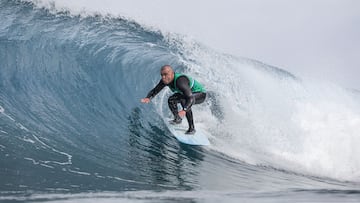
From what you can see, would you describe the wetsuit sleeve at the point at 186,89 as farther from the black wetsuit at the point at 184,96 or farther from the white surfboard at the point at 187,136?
the white surfboard at the point at 187,136

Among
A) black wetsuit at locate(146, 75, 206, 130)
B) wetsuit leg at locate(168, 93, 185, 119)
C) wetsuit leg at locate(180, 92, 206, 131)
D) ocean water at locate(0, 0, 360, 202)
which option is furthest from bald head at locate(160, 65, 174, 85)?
ocean water at locate(0, 0, 360, 202)

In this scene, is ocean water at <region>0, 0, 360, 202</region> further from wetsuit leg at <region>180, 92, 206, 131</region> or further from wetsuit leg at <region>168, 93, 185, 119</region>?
wetsuit leg at <region>168, 93, 185, 119</region>

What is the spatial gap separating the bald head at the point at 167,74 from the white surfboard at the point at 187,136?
3.40 feet

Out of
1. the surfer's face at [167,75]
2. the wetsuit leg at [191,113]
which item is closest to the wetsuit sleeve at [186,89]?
the surfer's face at [167,75]

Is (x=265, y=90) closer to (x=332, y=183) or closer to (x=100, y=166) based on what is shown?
(x=332, y=183)

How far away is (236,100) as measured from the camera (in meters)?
9.45

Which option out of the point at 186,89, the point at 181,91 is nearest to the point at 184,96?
the point at 181,91

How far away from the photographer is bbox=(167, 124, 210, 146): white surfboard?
713cm

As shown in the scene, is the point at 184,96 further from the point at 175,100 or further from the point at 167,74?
the point at 167,74

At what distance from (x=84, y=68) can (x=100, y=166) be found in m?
4.73

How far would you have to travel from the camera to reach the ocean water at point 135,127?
438 centimetres

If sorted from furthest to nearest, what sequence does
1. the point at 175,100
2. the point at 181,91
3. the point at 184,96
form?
the point at 175,100 → the point at 184,96 → the point at 181,91

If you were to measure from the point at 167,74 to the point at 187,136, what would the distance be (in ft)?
4.19

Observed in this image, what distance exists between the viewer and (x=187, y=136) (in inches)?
283
